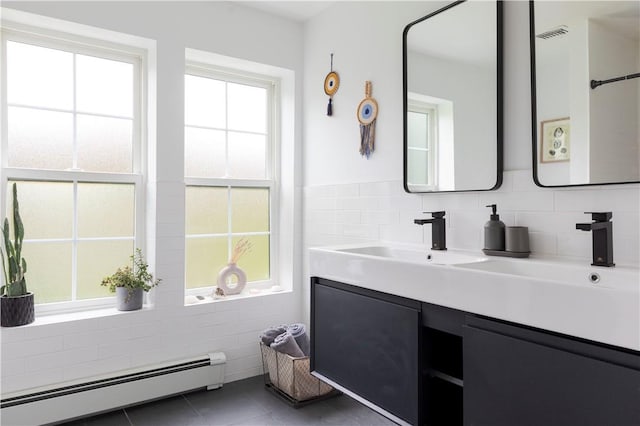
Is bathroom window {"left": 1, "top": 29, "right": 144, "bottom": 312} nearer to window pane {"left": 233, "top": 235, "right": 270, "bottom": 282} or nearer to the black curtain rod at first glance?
window pane {"left": 233, "top": 235, "right": 270, "bottom": 282}

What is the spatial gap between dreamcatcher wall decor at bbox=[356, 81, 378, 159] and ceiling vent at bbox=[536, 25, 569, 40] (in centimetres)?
103

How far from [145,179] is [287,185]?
104 cm

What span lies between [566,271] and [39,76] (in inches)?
118

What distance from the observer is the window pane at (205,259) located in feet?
10.0

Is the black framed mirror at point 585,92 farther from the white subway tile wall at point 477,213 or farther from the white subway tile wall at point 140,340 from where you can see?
the white subway tile wall at point 140,340

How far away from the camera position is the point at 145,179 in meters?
2.84

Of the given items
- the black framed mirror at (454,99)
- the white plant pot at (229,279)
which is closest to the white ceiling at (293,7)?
the black framed mirror at (454,99)

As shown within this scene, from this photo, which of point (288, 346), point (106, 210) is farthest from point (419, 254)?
point (106, 210)

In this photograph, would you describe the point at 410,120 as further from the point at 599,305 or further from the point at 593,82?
the point at 599,305

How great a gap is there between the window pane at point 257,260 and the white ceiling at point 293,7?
169cm

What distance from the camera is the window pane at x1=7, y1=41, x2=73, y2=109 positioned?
2.48m

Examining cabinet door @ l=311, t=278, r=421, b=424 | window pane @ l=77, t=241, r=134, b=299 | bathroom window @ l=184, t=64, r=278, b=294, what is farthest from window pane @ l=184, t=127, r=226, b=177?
cabinet door @ l=311, t=278, r=421, b=424

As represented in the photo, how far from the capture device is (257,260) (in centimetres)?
334

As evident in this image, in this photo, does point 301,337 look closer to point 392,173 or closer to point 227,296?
point 227,296
